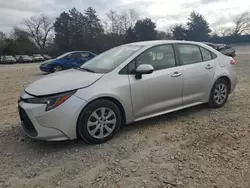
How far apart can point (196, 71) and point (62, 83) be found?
2326 millimetres

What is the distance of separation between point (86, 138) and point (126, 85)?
0.93 meters

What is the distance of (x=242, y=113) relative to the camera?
4.30 meters

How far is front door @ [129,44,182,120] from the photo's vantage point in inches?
139

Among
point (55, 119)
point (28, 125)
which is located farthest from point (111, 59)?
point (28, 125)

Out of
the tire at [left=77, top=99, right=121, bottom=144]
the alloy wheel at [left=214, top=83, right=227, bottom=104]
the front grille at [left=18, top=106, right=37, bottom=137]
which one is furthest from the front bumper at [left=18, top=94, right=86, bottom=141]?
the alloy wheel at [left=214, top=83, right=227, bottom=104]

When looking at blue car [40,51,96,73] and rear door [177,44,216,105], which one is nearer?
rear door [177,44,216,105]

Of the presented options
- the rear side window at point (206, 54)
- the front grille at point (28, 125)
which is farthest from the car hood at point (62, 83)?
the rear side window at point (206, 54)

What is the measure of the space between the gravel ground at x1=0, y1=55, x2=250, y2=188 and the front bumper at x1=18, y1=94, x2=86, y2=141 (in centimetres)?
27

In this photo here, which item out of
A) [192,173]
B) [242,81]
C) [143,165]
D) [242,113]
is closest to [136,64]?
[143,165]

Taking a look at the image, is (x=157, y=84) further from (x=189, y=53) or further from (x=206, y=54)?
(x=206, y=54)

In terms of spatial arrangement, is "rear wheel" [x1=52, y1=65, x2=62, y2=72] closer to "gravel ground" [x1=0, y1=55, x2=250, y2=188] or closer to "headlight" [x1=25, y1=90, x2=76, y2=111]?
"gravel ground" [x1=0, y1=55, x2=250, y2=188]

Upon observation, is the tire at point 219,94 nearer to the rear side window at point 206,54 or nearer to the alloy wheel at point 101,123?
the rear side window at point 206,54

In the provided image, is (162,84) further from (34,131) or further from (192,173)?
(34,131)

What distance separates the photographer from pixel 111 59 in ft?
12.8
